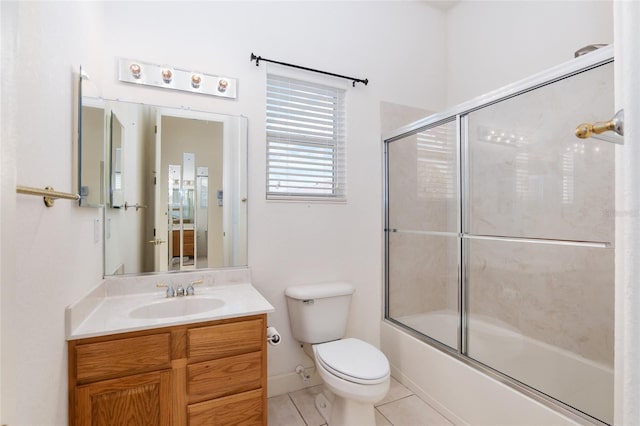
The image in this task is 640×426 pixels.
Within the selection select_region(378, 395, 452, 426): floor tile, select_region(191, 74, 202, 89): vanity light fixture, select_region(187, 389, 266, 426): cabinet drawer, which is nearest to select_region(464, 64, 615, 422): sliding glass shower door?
select_region(378, 395, 452, 426): floor tile

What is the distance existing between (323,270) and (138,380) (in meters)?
1.27

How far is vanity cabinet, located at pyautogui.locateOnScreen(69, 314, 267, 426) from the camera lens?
1.22m

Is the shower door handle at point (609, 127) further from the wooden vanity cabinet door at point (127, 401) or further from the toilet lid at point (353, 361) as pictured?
the wooden vanity cabinet door at point (127, 401)

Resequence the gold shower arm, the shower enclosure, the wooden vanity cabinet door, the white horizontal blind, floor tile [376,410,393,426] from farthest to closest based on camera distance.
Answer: the white horizontal blind
floor tile [376,410,393,426]
the shower enclosure
the wooden vanity cabinet door
the gold shower arm

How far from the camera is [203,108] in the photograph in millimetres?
1936

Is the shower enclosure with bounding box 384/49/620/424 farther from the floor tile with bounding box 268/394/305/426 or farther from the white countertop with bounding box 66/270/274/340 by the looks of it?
the white countertop with bounding box 66/270/274/340

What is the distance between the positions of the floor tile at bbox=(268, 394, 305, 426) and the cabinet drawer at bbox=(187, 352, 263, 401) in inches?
20.6

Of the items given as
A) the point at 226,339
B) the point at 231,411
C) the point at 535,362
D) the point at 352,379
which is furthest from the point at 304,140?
the point at 535,362

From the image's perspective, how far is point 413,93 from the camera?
2637 millimetres

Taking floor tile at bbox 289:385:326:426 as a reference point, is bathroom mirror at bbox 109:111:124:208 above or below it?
above

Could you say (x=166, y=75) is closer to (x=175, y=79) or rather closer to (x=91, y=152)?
(x=175, y=79)

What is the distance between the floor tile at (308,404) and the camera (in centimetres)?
184

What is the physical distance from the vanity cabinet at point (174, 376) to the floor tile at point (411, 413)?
2.74 ft

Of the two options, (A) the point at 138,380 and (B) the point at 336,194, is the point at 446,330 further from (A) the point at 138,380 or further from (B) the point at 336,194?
(A) the point at 138,380
